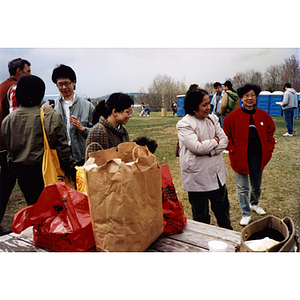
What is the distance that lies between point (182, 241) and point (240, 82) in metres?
1.74

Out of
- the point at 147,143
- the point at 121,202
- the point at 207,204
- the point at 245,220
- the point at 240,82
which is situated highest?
the point at 240,82

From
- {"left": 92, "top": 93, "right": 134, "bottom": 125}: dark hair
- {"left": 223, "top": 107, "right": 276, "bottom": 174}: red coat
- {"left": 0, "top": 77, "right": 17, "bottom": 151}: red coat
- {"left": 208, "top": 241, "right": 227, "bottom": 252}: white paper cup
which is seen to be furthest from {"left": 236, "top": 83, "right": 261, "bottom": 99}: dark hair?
{"left": 0, "top": 77, "right": 17, "bottom": 151}: red coat

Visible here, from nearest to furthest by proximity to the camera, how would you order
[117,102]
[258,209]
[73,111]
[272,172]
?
[117,102]
[73,111]
[258,209]
[272,172]

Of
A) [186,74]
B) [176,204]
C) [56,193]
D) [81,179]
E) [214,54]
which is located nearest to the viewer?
[56,193]

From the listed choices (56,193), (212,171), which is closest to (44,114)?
(56,193)

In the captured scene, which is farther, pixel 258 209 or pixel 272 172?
pixel 272 172

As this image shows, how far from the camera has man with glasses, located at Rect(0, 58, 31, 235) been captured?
2105 millimetres

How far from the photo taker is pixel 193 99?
2203 mm

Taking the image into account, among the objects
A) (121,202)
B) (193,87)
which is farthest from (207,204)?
(121,202)

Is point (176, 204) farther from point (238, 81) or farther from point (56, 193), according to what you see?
point (238, 81)

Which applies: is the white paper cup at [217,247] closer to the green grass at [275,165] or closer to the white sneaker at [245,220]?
the green grass at [275,165]

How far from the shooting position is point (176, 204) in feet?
5.34

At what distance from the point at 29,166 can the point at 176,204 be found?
1.27 m

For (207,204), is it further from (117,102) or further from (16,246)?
(16,246)
